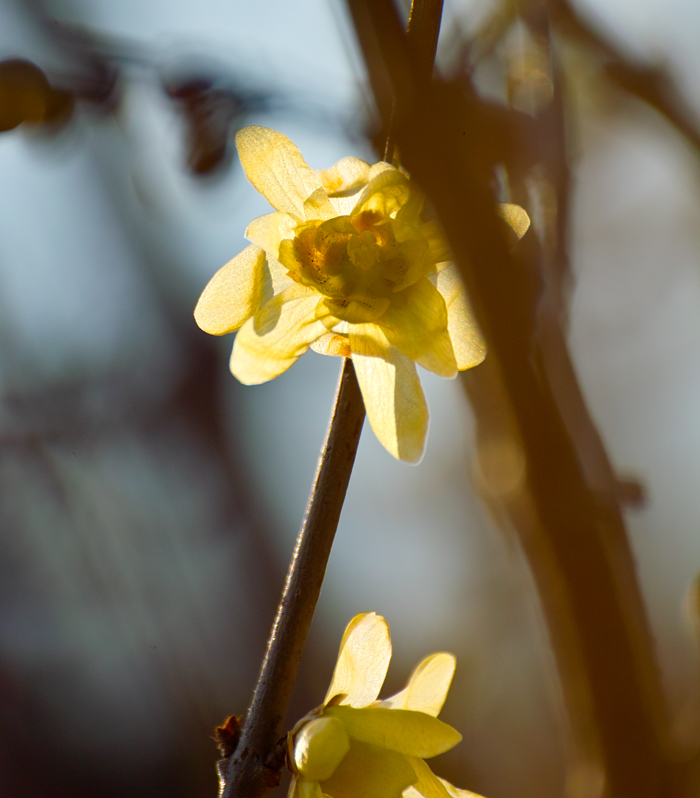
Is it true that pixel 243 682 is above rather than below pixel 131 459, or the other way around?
below

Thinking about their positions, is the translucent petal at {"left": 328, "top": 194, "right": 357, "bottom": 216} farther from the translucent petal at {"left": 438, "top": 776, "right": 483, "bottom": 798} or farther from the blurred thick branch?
the translucent petal at {"left": 438, "top": 776, "right": 483, "bottom": 798}

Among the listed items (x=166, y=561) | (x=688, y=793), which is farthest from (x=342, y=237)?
(x=166, y=561)

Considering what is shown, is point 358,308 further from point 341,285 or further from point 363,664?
point 363,664

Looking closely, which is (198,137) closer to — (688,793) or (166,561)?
(688,793)

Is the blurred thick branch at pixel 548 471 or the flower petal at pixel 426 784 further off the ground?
the blurred thick branch at pixel 548 471

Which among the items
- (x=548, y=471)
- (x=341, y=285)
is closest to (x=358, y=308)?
(x=341, y=285)

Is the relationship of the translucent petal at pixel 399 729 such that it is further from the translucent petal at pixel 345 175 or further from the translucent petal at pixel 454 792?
the translucent petal at pixel 345 175

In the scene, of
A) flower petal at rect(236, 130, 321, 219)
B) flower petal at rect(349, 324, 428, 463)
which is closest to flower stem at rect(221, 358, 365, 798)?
flower petal at rect(349, 324, 428, 463)

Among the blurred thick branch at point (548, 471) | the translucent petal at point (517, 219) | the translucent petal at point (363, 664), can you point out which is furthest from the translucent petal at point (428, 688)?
the translucent petal at point (517, 219)
